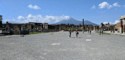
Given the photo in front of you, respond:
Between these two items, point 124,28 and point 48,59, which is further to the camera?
point 124,28

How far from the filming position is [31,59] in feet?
58.1

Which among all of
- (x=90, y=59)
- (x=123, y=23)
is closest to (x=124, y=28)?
(x=123, y=23)

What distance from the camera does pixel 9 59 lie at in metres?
17.8

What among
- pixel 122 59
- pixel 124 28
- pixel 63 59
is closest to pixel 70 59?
pixel 63 59

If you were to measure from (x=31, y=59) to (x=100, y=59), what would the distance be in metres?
4.19

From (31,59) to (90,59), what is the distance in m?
3.60

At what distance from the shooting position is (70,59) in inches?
696

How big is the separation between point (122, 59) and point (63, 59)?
3537mm

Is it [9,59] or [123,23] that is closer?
[9,59]

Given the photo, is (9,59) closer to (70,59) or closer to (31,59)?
(31,59)

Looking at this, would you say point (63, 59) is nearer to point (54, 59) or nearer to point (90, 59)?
point (54, 59)

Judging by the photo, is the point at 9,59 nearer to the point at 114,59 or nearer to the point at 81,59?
the point at 81,59

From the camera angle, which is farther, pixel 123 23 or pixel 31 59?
pixel 123 23

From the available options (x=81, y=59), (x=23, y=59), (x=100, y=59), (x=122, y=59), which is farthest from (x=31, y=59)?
(x=122, y=59)
